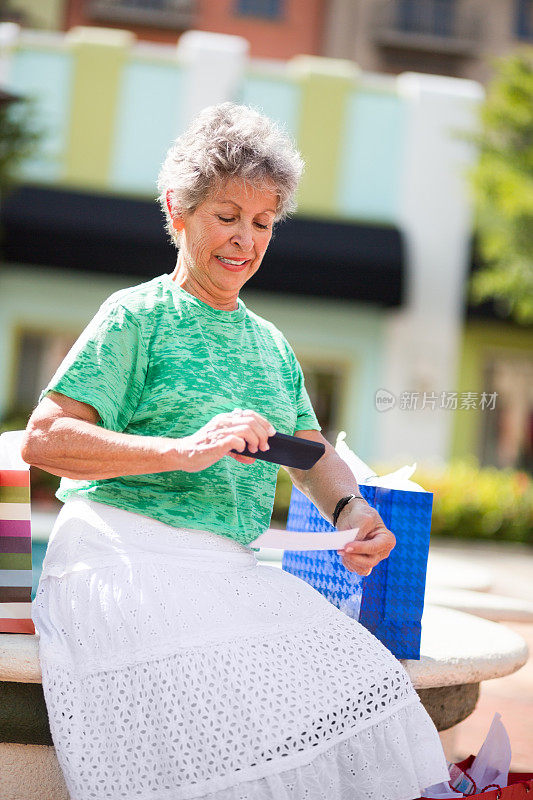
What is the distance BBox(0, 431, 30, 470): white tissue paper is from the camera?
2293 millimetres

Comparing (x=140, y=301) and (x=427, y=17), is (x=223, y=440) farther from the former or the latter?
(x=427, y=17)

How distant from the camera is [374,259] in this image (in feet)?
43.2

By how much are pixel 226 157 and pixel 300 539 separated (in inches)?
35.0

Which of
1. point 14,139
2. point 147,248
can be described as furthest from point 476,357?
point 14,139

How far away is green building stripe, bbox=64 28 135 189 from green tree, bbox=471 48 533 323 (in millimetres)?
5094

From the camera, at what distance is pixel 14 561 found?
2.26 m

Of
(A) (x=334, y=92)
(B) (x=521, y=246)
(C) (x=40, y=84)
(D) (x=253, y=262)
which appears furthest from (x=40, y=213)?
(D) (x=253, y=262)

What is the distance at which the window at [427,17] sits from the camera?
20531mm

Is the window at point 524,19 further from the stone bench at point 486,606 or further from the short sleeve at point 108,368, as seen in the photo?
the short sleeve at point 108,368

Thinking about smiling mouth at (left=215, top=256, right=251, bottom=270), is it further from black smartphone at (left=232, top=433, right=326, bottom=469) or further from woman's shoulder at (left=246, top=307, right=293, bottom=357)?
black smartphone at (left=232, top=433, right=326, bottom=469)

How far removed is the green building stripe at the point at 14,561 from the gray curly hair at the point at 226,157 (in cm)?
90

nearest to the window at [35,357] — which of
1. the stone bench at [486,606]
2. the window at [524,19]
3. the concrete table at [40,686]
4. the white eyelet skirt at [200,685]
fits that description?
the stone bench at [486,606]

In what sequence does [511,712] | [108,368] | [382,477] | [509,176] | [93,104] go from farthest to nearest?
[93,104] < [509,176] < [511,712] < [382,477] < [108,368]

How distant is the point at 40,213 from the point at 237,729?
11.8 m
